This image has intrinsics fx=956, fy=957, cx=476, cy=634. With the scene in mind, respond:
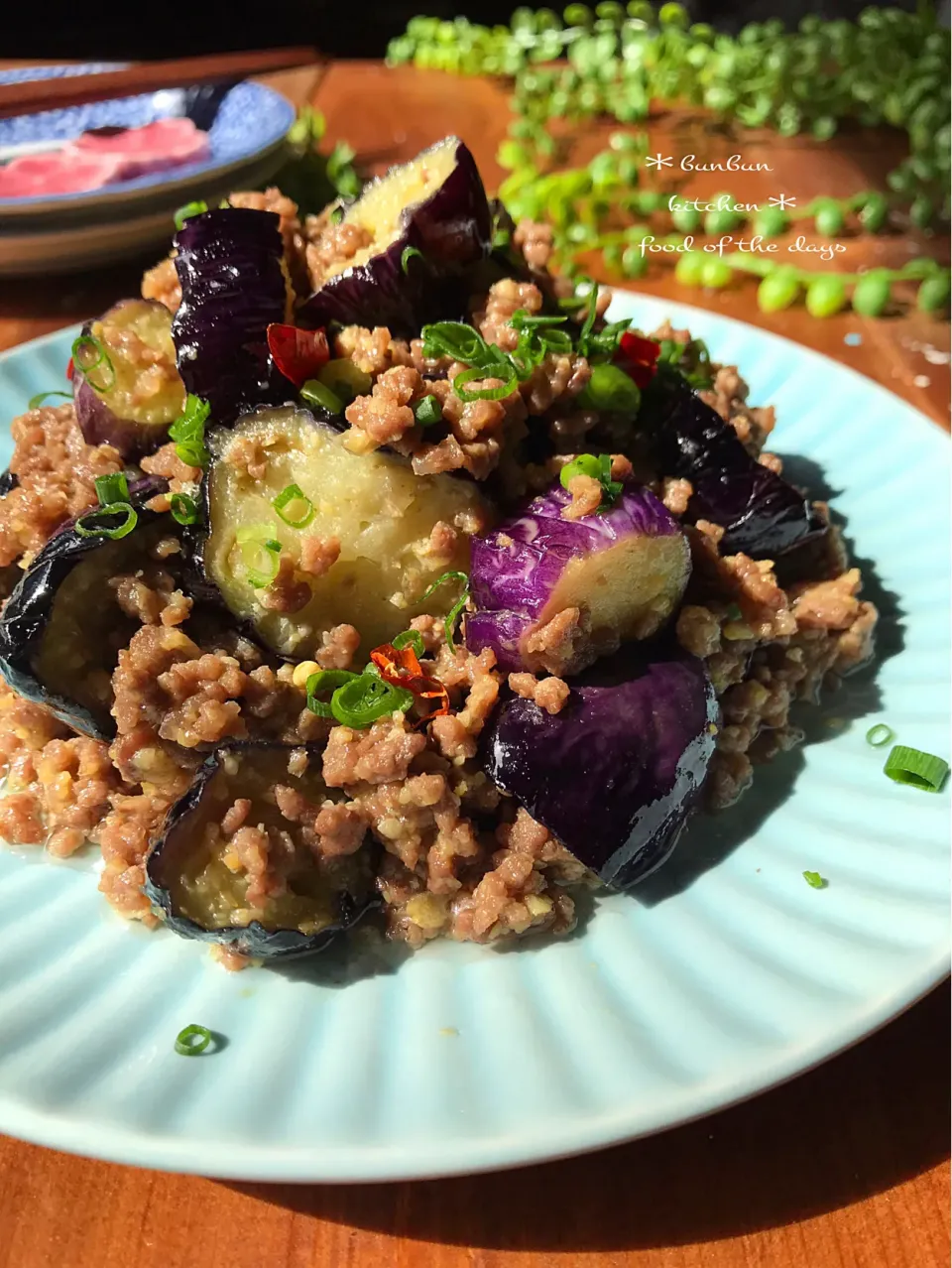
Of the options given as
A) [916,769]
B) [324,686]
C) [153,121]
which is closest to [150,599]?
[324,686]

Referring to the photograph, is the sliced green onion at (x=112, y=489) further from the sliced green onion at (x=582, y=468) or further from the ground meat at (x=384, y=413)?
the sliced green onion at (x=582, y=468)

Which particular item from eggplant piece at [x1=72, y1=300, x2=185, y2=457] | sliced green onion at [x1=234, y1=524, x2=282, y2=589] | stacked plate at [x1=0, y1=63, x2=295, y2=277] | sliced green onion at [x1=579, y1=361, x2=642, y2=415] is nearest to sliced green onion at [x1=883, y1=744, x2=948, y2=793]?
sliced green onion at [x1=579, y1=361, x2=642, y2=415]

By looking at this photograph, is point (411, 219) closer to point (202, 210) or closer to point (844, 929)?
point (202, 210)

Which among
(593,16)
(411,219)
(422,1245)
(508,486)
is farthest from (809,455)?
(593,16)

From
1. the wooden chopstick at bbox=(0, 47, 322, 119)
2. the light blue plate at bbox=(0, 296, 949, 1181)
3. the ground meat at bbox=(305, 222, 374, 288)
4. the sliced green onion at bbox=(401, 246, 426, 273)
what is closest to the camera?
the light blue plate at bbox=(0, 296, 949, 1181)

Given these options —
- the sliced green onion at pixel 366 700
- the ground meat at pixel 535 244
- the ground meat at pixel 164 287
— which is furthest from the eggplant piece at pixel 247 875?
the ground meat at pixel 535 244

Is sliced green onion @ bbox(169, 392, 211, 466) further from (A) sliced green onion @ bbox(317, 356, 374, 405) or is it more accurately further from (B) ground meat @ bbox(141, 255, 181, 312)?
(B) ground meat @ bbox(141, 255, 181, 312)

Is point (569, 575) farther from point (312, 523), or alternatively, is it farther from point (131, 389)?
point (131, 389)
